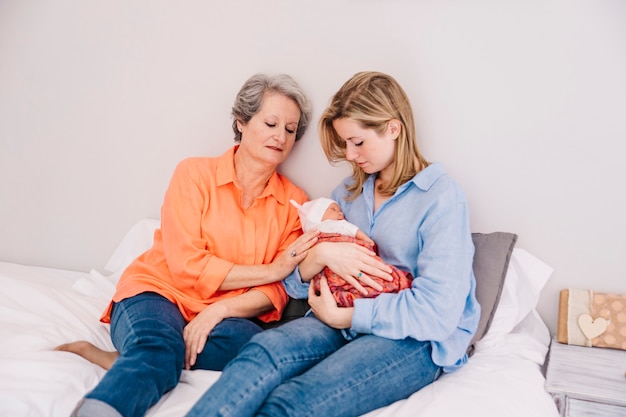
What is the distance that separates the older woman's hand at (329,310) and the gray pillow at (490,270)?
0.42 meters

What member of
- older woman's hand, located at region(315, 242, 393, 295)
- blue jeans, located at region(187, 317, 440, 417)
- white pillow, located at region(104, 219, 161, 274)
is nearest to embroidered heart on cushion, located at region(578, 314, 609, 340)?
blue jeans, located at region(187, 317, 440, 417)

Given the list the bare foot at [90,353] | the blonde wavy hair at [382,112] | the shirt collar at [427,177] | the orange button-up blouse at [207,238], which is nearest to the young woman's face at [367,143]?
the blonde wavy hair at [382,112]

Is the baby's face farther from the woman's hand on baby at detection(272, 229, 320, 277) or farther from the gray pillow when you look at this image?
the gray pillow

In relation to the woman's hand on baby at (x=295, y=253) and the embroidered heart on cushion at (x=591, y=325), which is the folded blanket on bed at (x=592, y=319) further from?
the woman's hand on baby at (x=295, y=253)

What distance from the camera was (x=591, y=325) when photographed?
1786 mm

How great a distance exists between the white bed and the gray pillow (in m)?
0.08

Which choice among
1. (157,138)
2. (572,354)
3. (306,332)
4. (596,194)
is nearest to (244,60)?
(157,138)

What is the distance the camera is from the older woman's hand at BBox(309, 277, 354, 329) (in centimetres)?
159

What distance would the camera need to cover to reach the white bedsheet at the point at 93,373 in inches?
55.4

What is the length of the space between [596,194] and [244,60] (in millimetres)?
→ 1315

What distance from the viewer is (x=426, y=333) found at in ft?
4.97

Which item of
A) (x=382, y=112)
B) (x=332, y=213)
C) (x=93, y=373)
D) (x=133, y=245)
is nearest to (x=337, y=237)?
(x=332, y=213)

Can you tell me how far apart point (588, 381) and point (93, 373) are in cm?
132

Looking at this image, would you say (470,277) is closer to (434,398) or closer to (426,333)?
(426,333)
